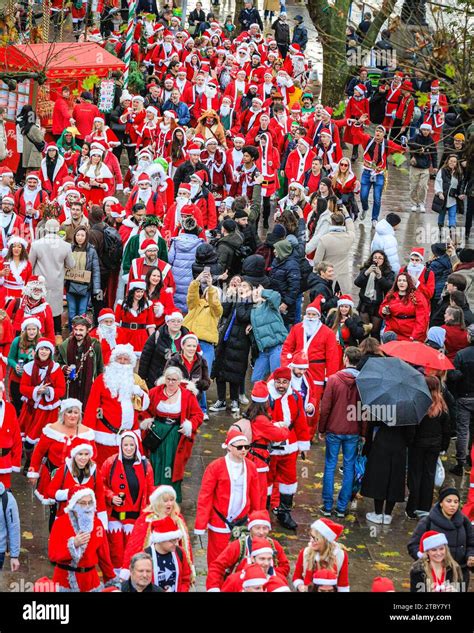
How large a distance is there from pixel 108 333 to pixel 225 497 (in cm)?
333

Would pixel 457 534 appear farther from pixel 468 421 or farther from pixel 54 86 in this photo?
pixel 54 86

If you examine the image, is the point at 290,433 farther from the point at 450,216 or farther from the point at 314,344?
the point at 450,216

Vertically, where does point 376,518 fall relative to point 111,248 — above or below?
below

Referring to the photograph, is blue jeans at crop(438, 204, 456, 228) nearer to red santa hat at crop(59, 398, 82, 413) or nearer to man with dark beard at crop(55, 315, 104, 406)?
man with dark beard at crop(55, 315, 104, 406)

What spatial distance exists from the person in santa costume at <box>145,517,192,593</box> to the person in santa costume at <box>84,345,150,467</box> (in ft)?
7.48

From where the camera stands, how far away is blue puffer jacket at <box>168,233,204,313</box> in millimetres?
15531

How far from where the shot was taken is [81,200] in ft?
53.3

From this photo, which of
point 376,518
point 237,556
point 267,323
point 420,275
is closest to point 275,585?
point 237,556

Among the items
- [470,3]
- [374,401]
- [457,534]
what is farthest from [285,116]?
[457,534]

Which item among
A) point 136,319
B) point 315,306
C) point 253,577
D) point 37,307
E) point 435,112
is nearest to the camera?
point 253,577

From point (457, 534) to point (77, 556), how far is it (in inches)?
113

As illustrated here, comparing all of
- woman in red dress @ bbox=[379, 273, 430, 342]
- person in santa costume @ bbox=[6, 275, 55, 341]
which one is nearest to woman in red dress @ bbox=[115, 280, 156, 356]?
person in santa costume @ bbox=[6, 275, 55, 341]

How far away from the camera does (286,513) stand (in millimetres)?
12383

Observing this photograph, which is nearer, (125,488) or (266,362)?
(125,488)
